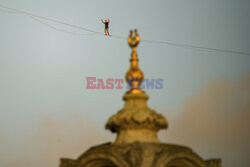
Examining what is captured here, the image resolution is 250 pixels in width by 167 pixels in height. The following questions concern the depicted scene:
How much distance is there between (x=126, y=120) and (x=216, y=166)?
3975 millimetres

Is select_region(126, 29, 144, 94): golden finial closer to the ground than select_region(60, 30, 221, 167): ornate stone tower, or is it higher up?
higher up

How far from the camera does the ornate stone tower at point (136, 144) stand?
80.5 ft

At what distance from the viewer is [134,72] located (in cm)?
2716

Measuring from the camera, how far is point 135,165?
24344mm

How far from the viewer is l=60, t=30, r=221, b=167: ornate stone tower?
24547 mm

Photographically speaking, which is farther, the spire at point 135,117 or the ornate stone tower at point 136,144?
the spire at point 135,117

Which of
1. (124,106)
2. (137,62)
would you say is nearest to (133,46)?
(137,62)

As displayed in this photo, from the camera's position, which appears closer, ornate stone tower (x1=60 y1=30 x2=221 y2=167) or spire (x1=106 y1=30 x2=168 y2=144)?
ornate stone tower (x1=60 y1=30 x2=221 y2=167)

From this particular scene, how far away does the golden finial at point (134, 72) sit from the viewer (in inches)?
1069

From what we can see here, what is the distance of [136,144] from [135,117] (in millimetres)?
1429

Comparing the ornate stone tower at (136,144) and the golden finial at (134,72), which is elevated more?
the golden finial at (134,72)

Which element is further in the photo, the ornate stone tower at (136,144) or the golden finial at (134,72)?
the golden finial at (134,72)

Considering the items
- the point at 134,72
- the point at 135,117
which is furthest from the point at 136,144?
the point at 134,72

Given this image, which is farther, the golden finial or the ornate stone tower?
the golden finial
